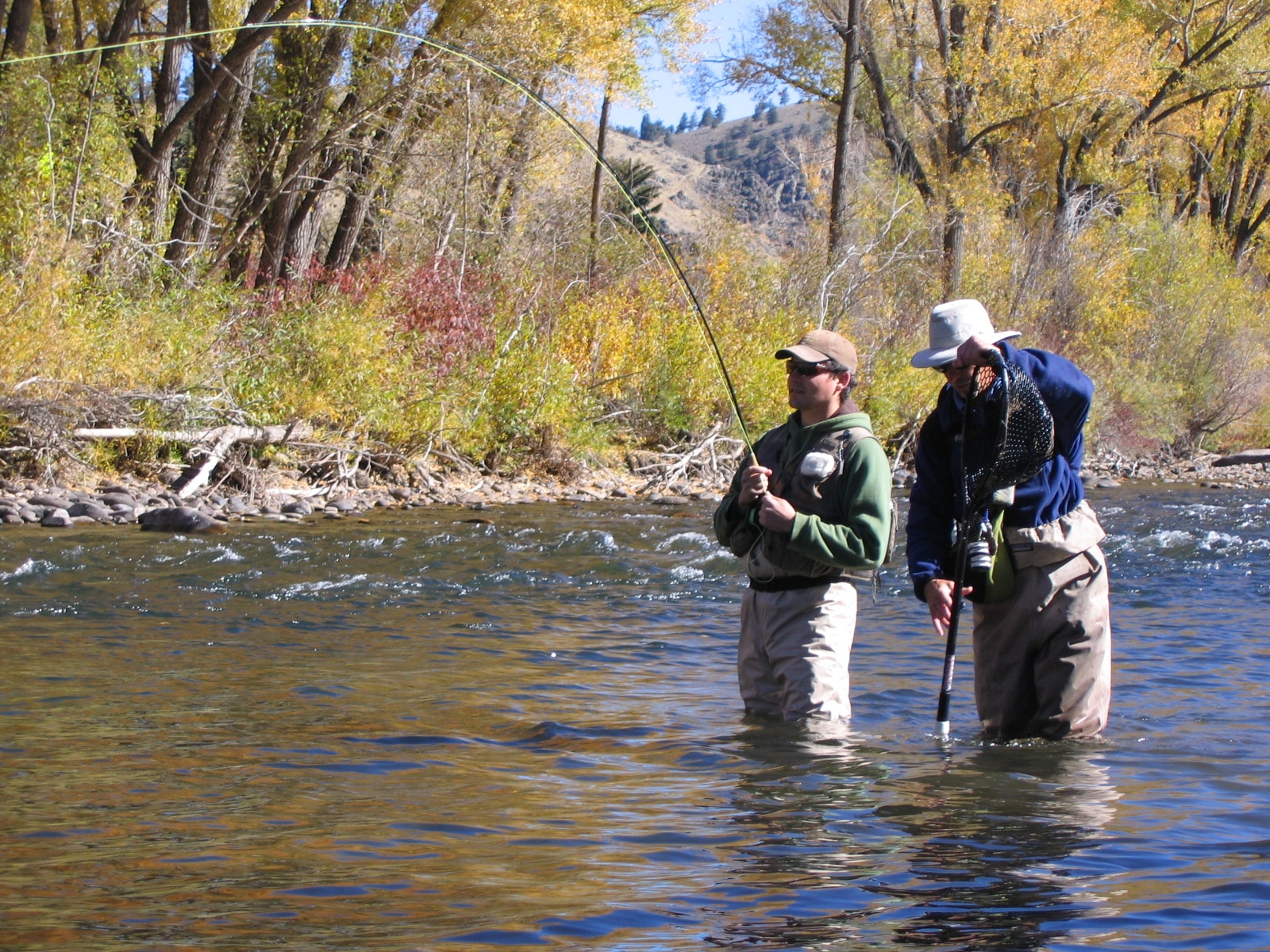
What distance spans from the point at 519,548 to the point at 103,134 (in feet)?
24.5

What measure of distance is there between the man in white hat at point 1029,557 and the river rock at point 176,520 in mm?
7879

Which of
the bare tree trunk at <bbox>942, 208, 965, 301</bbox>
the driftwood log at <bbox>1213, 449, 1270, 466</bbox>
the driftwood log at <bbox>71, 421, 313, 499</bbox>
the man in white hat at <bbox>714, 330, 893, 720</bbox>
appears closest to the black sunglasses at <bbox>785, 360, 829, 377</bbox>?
the man in white hat at <bbox>714, 330, 893, 720</bbox>

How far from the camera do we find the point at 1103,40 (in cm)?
2377

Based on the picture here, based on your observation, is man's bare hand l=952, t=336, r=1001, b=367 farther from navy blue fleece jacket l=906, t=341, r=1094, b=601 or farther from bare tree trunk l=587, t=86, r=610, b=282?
bare tree trunk l=587, t=86, r=610, b=282

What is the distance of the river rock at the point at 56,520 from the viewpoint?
1099cm

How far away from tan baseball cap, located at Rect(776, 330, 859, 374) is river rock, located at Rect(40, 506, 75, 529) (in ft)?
26.6

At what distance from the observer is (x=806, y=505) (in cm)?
453

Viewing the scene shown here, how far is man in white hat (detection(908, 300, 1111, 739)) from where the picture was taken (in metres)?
4.23

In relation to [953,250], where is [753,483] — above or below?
below

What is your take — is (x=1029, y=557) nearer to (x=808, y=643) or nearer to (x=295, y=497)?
(x=808, y=643)

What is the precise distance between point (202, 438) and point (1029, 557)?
10242mm

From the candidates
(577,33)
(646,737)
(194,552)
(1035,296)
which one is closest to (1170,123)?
(1035,296)

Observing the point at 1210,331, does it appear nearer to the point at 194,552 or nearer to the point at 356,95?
the point at 356,95

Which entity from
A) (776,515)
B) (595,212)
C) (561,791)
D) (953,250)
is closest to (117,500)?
(561,791)
